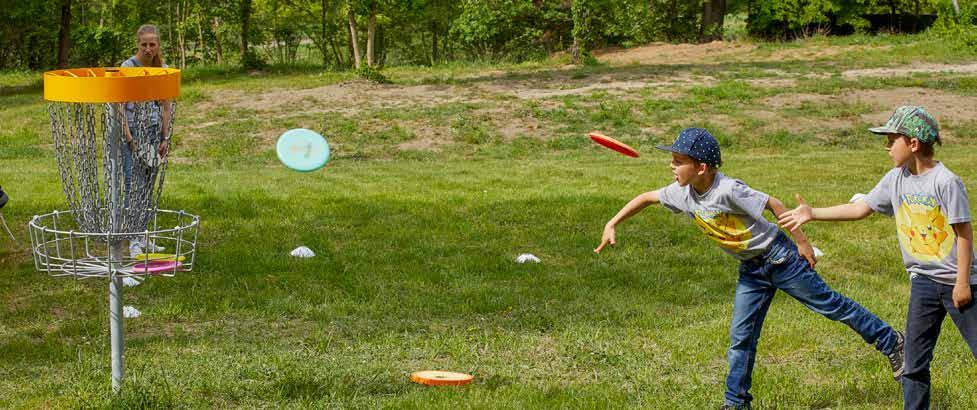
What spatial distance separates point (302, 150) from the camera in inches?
350

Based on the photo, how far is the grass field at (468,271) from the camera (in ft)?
19.7

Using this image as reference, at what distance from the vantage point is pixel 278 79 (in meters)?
28.4

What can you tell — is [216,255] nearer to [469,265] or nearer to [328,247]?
[328,247]

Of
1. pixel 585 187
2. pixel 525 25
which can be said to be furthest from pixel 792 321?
pixel 525 25

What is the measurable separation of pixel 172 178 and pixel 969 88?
16219 mm

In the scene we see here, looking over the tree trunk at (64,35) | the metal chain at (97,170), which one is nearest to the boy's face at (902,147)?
the metal chain at (97,170)

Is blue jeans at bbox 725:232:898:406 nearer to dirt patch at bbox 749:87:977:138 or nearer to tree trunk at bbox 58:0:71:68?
dirt patch at bbox 749:87:977:138

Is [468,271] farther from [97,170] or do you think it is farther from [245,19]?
[245,19]

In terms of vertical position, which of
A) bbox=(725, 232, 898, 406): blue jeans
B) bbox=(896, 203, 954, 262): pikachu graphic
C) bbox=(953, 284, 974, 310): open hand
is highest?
bbox=(896, 203, 954, 262): pikachu graphic

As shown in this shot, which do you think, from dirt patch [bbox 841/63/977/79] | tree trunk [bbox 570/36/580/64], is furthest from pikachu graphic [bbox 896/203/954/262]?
tree trunk [bbox 570/36/580/64]

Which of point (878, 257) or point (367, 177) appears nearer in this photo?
point (878, 257)

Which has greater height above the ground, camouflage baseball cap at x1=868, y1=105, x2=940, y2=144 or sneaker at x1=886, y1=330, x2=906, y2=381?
camouflage baseball cap at x1=868, y1=105, x2=940, y2=144

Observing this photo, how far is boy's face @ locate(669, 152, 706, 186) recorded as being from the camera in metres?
5.31

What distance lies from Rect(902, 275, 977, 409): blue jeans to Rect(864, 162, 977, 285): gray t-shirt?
0.06 metres
